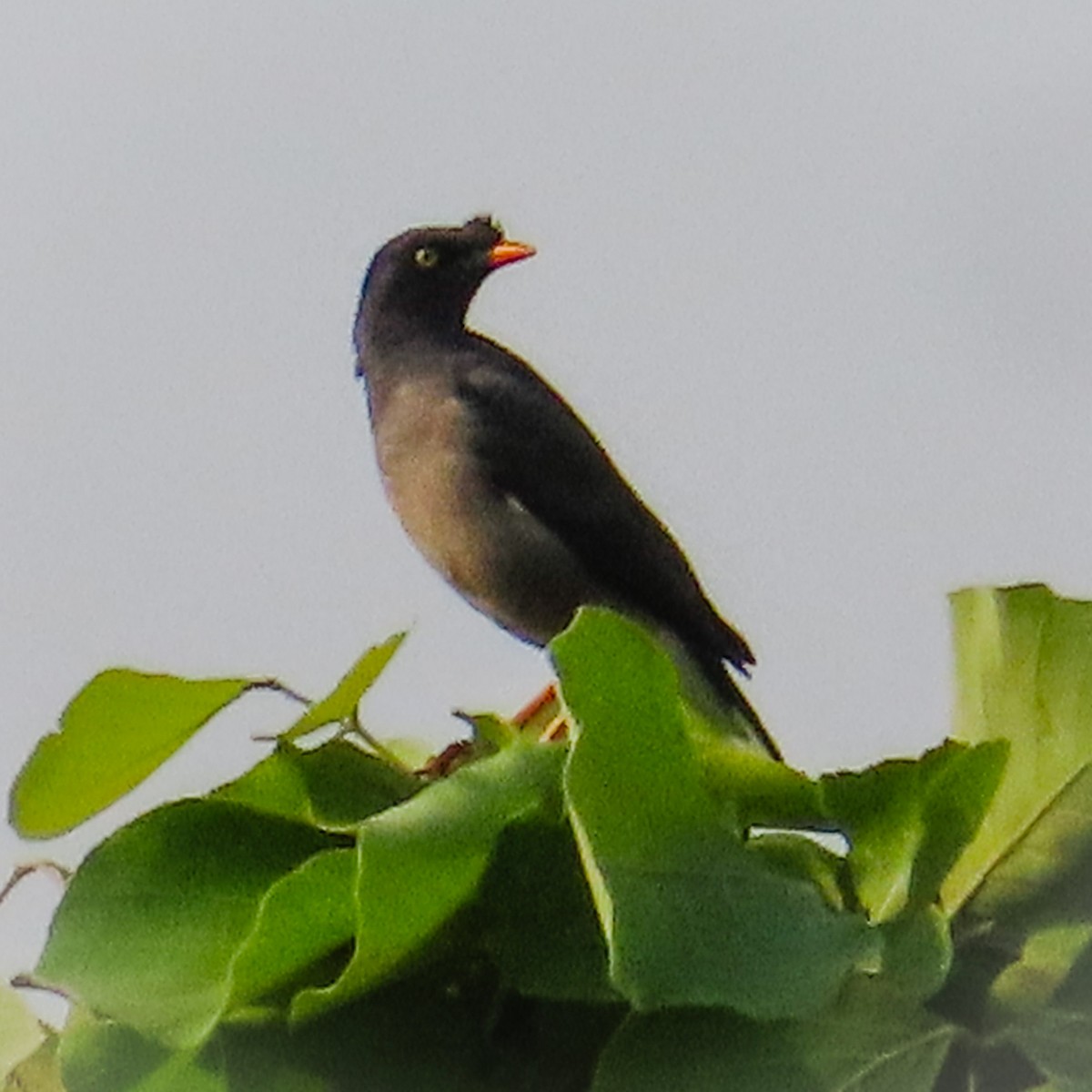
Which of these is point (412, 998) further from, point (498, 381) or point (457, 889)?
point (498, 381)

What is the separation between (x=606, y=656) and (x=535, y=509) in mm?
1426

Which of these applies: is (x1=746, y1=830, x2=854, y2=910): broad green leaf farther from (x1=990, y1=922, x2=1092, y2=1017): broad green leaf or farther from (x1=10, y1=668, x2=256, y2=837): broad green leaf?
(x1=10, y1=668, x2=256, y2=837): broad green leaf

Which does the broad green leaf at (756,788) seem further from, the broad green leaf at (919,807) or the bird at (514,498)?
the bird at (514,498)

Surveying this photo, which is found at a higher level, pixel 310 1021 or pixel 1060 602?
pixel 1060 602

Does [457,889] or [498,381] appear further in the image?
[498,381]

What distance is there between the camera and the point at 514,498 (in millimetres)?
2166

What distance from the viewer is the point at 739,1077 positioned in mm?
719

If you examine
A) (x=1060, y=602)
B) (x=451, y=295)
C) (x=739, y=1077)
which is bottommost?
(x=739, y=1077)

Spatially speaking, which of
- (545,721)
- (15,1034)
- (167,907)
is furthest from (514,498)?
(167,907)

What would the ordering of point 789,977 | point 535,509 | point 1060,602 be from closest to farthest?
point 789,977 → point 1060,602 → point 535,509

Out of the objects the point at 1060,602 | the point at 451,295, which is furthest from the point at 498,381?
the point at 1060,602

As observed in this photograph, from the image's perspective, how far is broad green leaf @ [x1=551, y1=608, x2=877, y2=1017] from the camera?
27.0 inches

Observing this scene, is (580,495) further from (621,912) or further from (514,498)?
(621,912)

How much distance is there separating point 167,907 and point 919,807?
0.29 m
